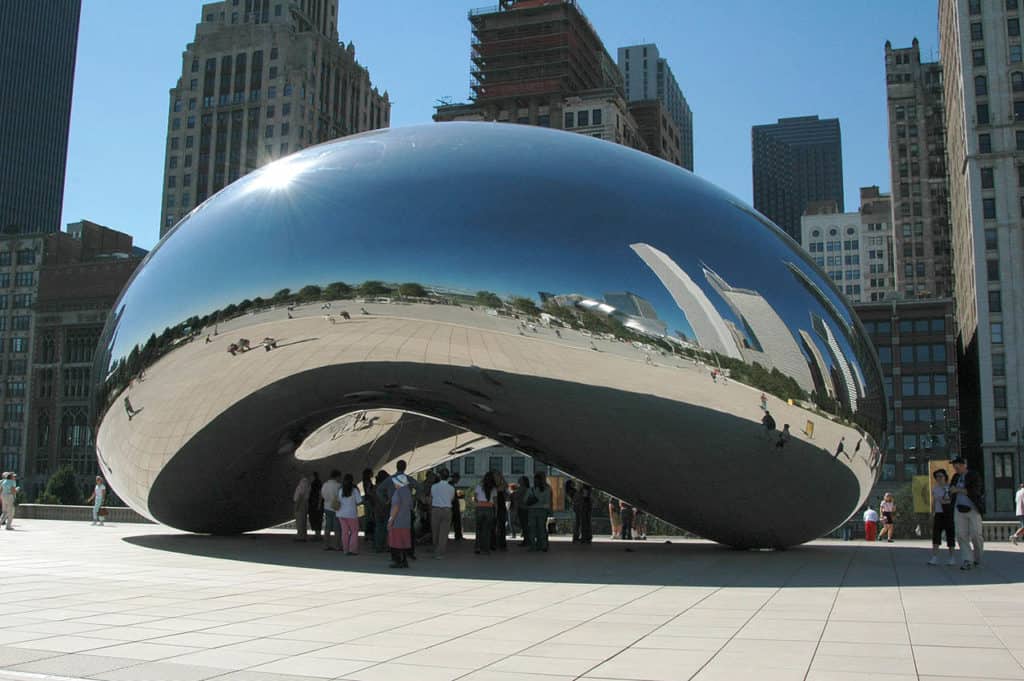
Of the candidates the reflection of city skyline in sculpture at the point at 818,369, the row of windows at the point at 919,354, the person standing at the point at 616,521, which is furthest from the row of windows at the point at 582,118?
the reflection of city skyline in sculpture at the point at 818,369

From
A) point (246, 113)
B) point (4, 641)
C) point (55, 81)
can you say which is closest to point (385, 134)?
point (4, 641)

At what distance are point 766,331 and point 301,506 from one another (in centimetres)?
902

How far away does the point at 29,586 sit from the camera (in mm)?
10258

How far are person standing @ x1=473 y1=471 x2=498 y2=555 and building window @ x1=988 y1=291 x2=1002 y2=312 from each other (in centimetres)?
7716

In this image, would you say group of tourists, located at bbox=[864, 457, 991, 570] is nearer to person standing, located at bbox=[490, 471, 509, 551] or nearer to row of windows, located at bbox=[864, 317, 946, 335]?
person standing, located at bbox=[490, 471, 509, 551]

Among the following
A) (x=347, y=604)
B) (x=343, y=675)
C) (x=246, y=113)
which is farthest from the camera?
(x=246, y=113)

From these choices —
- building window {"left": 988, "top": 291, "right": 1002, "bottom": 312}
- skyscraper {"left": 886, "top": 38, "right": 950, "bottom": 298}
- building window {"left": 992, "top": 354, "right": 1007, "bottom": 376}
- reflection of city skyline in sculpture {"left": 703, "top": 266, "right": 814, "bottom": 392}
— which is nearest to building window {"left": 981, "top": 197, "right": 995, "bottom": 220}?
building window {"left": 988, "top": 291, "right": 1002, "bottom": 312}

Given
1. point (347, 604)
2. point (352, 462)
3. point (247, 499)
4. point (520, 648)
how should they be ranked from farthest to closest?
point (352, 462) → point (247, 499) → point (347, 604) → point (520, 648)

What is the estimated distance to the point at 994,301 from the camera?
80688mm

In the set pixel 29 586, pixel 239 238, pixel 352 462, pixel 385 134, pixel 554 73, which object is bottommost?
pixel 29 586

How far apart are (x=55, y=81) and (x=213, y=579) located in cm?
18455

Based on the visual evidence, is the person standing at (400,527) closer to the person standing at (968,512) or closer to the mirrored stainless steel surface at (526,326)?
the mirrored stainless steel surface at (526,326)

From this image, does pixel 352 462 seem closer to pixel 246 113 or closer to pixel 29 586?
pixel 29 586

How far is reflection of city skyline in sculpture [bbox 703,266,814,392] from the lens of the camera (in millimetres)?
12195
